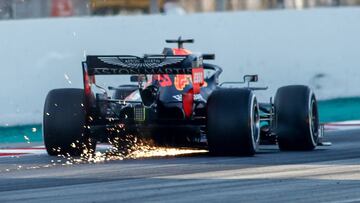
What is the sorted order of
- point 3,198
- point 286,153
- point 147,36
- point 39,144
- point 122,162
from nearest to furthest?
point 3,198 < point 122,162 < point 286,153 < point 39,144 < point 147,36

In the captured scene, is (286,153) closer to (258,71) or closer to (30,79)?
(30,79)

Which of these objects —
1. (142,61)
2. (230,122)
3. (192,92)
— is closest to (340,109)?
(192,92)

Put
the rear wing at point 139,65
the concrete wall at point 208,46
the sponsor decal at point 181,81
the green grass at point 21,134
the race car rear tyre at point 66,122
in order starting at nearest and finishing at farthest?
1. the rear wing at point 139,65
2. the race car rear tyre at point 66,122
3. the sponsor decal at point 181,81
4. the green grass at point 21,134
5. the concrete wall at point 208,46

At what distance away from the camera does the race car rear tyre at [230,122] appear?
1284 cm

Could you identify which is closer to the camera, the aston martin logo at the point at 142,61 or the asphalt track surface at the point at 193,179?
the asphalt track surface at the point at 193,179

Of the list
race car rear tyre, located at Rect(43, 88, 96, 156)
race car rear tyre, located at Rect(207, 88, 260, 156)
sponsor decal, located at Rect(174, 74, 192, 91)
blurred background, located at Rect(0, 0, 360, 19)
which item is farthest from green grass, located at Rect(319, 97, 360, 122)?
race car rear tyre, located at Rect(43, 88, 96, 156)

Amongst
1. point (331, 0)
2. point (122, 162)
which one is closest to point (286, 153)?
point (122, 162)

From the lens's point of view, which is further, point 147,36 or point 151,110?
point 147,36

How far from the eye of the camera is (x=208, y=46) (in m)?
20.3

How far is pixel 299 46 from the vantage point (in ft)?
70.3

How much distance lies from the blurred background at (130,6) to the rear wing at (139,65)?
554 cm

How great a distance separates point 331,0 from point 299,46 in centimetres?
139

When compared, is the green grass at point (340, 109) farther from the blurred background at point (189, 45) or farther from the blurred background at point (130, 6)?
the blurred background at point (130, 6)

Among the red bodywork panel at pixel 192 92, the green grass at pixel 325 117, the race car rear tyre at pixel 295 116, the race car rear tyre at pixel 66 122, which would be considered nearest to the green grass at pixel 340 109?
the green grass at pixel 325 117
